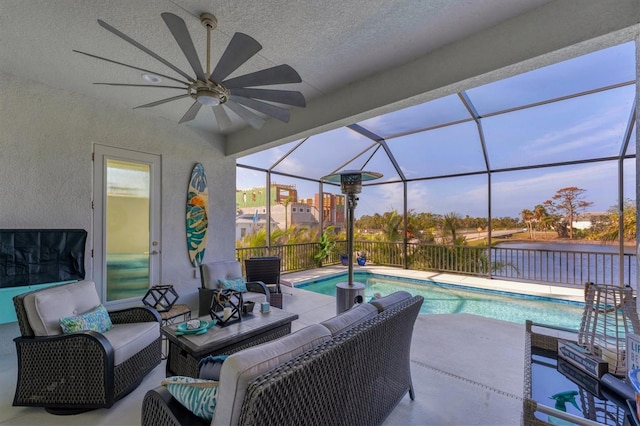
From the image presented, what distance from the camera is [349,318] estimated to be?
1.63 m

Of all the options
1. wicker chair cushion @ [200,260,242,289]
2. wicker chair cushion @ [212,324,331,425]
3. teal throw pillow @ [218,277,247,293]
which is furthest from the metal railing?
wicker chair cushion @ [212,324,331,425]

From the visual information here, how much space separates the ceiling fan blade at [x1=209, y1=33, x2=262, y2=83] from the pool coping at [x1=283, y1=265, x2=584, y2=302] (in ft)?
15.9

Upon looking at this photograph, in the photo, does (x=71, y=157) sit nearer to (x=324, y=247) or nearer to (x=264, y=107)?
(x=264, y=107)

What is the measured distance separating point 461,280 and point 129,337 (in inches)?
242

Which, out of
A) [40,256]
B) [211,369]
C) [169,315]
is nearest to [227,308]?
[169,315]

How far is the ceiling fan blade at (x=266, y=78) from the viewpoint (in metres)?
1.87

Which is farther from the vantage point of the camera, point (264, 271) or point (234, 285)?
point (264, 271)

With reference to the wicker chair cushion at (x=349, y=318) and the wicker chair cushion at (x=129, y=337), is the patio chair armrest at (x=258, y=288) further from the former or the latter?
the wicker chair cushion at (x=349, y=318)

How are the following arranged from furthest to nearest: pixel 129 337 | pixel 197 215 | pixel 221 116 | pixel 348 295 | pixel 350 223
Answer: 1. pixel 197 215
2. pixel 350 223
3. pixel 348 295
4. pixel 221 116
5. pixel 129 337

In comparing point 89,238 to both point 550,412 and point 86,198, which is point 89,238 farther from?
point 550,412

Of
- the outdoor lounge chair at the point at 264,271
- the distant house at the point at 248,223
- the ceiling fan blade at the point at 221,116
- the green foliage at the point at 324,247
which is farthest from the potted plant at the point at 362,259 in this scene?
the ceiling fan blade at the point at 221,116

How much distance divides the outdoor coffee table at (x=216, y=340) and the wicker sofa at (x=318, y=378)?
73cm

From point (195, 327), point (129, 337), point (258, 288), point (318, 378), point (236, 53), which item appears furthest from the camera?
point (258, 288)

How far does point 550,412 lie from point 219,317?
2.36 meters
